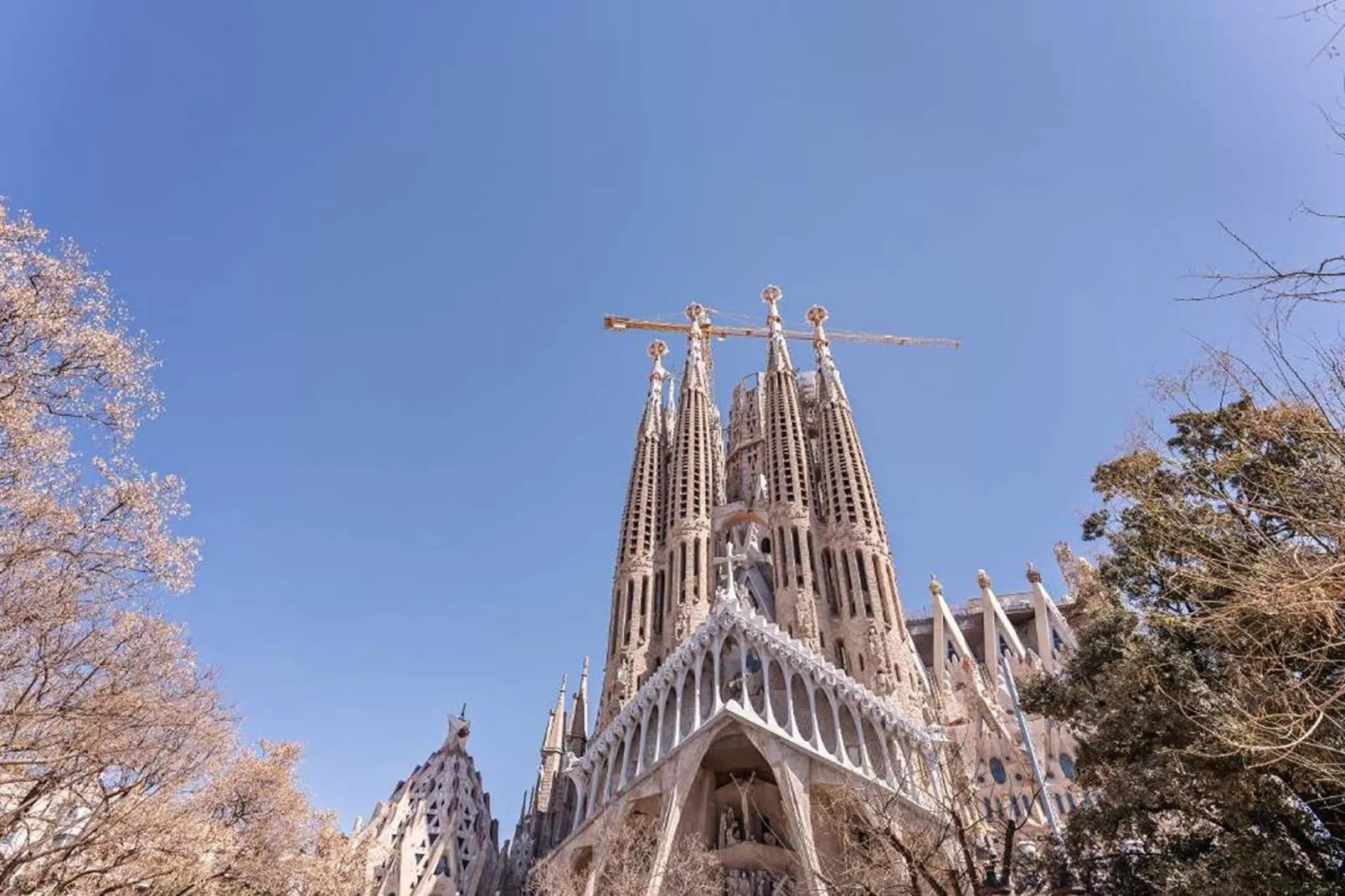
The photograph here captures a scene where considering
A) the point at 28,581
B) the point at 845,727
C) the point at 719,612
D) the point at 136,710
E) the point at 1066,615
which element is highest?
the point at 1066,615

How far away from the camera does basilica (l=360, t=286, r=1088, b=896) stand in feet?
61.9

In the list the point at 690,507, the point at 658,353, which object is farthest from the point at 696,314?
the point at 690,507

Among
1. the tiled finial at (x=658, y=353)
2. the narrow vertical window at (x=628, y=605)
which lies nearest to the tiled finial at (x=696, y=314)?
the tiled finial at (x=658, y=353)

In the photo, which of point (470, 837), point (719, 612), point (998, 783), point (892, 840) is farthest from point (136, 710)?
point (998, 783)

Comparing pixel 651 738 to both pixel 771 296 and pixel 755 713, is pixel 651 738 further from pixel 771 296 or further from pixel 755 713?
pixel 771 296

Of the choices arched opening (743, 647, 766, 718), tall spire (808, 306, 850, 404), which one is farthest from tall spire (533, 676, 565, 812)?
tall spire (808, 306, 850, 404)

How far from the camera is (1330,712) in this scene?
22.5 ft

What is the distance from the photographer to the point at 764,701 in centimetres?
2030

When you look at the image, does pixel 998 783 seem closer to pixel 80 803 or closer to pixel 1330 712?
pixel 1330 712

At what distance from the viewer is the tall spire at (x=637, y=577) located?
90.9 ft

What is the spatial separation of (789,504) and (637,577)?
7.29 meters

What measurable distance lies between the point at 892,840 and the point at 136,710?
8933mm

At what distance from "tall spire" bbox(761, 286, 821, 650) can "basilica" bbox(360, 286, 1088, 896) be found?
0.33 ft

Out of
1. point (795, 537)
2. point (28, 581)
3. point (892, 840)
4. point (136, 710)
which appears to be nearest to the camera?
point (28, 581)
